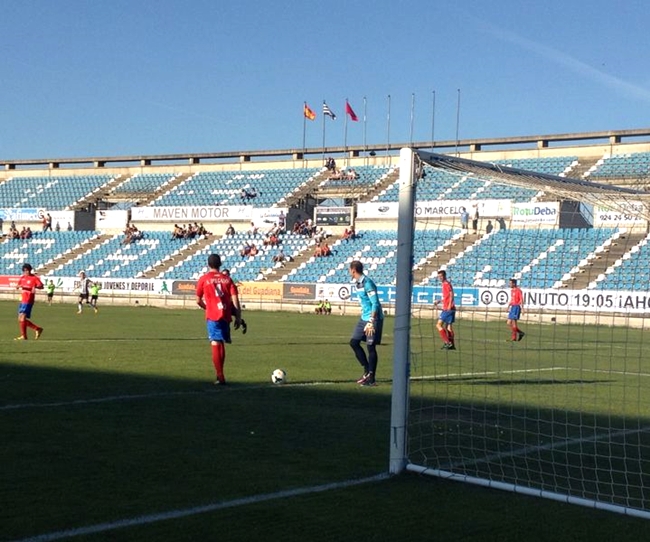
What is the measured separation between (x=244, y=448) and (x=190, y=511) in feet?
7.79

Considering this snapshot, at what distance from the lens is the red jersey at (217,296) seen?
14.4 metres

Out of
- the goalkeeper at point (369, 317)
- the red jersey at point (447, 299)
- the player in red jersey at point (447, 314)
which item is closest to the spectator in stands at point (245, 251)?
the player in red jersey at point (447, 314)

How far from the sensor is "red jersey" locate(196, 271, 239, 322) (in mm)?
14391

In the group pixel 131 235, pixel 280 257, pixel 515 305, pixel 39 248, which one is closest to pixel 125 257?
pixel 131 235

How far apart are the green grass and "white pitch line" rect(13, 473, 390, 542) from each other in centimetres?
8

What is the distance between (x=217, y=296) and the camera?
47.3 feet

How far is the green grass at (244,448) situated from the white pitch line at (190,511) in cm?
8

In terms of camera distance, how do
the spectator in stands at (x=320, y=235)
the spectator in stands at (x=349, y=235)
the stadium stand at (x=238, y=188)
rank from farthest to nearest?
the stadium stand at (x=238, y=188), the spectator in stands at (x=320, y=235), the spectator in stands at (x=349, y=235)

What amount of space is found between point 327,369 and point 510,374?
323 centimetres

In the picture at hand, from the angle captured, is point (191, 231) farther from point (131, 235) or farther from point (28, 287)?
point (28, 287)

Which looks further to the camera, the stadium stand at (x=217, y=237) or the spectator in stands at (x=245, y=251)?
the spectator in stands at (x=245, y=251)

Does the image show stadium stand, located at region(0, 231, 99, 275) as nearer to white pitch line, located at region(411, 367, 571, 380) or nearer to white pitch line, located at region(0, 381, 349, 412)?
white pitch line, located at region(411, 367, 571, 380)

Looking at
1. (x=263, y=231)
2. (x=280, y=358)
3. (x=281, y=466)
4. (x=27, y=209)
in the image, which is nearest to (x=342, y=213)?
(x=263, y=231)

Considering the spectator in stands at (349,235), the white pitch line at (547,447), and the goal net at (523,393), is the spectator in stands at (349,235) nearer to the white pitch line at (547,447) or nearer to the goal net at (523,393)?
the goal net at (523,393)
